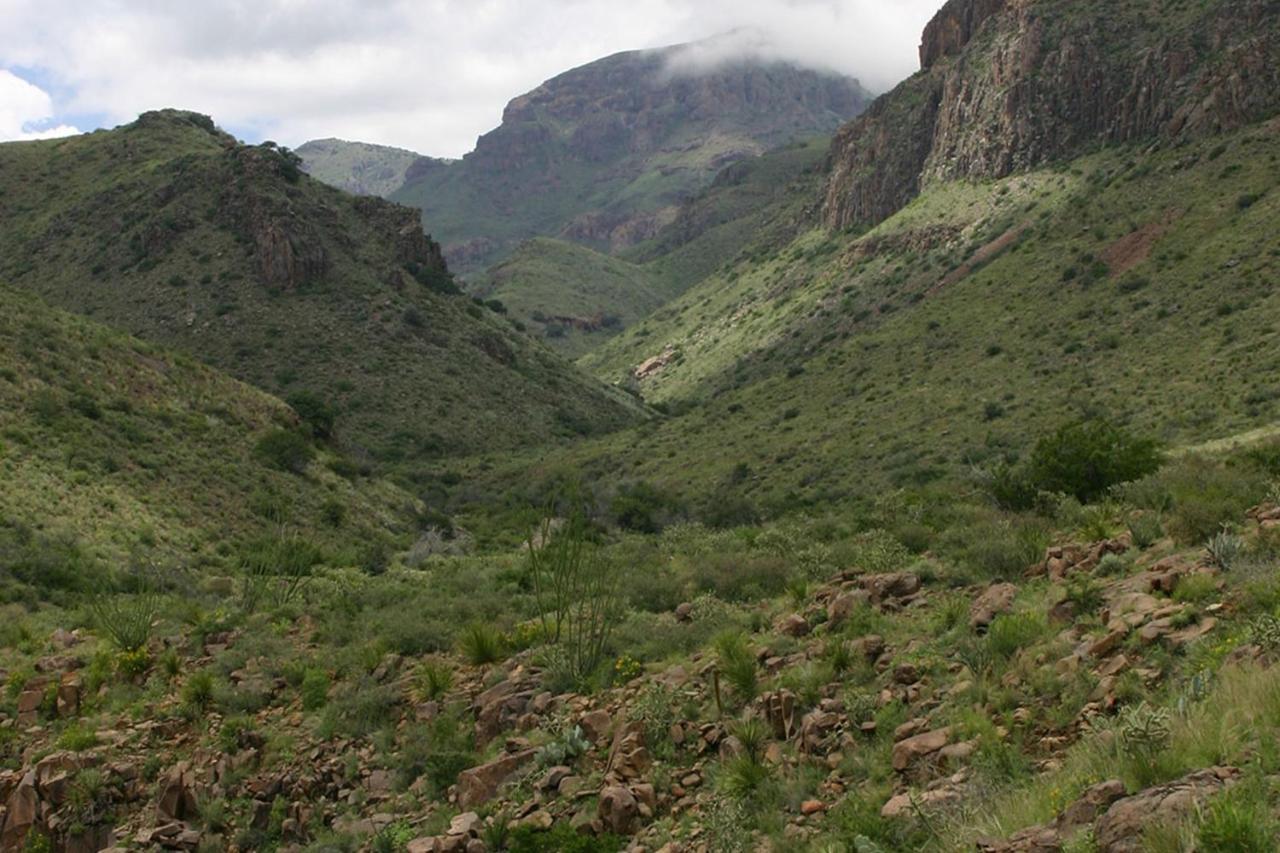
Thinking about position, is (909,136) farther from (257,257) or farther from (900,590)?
(900,590)

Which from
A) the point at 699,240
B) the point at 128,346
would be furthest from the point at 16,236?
the point at 699,240

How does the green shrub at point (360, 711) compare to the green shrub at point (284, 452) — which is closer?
the green shrub at point (360, 711)

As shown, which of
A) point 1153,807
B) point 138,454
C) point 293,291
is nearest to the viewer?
point 1153,807

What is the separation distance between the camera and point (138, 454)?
116 ft

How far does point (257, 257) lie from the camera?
7681cm

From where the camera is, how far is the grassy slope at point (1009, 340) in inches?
1574

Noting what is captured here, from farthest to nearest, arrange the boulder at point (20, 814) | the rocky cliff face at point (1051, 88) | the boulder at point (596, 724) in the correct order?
the rocky cliff face at point (1051, 88), the boulder at point (20, 814), the boulder at point (596, 724)

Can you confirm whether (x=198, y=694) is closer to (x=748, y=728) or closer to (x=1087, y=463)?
(x=748, y=728)

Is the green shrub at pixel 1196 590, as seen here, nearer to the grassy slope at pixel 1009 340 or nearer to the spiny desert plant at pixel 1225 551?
the spiny desert plant at pixel 1225 551

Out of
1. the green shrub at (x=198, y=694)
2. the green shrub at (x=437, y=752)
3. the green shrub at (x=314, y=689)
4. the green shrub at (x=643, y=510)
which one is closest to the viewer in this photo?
the green shrub at (x=437, y=752)

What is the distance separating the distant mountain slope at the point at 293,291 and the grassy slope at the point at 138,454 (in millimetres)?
17984

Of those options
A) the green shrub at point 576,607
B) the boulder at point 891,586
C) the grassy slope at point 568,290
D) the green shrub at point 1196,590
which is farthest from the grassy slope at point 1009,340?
the grassy slope at point 568,290

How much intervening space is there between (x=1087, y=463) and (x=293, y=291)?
67.0 metres

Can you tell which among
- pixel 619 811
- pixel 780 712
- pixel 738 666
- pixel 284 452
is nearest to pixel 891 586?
pixel 738 666
